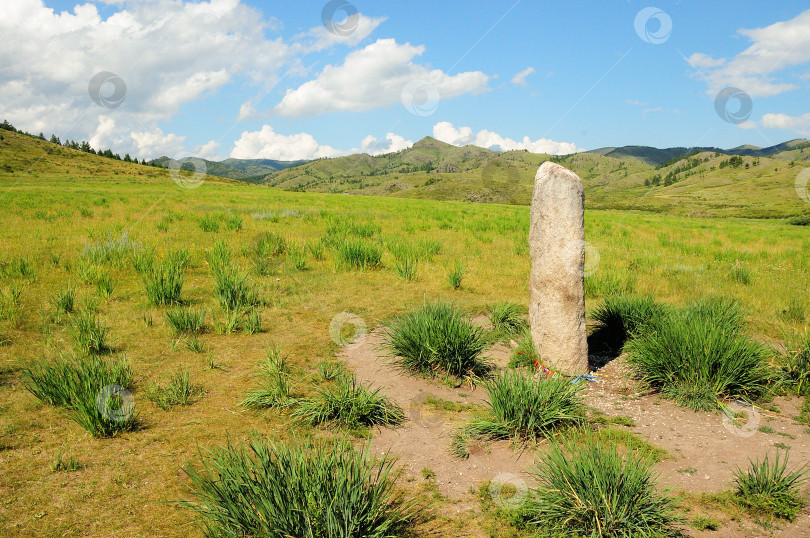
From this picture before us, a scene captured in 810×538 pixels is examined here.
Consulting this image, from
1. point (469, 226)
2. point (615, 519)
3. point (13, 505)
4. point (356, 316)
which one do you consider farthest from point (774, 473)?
point (469, 226)

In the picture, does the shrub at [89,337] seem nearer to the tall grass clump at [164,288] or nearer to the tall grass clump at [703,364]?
the tall grass clump at [164,288]

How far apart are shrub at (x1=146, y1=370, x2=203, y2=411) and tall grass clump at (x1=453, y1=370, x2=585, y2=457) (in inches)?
117

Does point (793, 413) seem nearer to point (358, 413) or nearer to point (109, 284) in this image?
point (358, 413)

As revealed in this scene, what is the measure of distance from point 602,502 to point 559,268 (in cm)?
329

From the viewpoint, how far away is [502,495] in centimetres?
356

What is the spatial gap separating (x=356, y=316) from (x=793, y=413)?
6.25 m

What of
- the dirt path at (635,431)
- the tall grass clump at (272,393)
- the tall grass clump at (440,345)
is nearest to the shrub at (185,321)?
the tall grass clump at (272,393)

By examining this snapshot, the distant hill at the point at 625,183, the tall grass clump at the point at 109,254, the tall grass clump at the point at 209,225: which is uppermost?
the distant hill at the point at 625,183

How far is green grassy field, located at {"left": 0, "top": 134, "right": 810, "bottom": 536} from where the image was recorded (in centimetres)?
355

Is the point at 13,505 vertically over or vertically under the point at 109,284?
under

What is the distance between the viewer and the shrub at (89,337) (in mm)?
5910

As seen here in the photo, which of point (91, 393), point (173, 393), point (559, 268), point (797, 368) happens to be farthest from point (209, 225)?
point (797, 368)

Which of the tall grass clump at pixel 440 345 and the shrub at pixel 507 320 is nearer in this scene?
the tall grass clump at pixel 440 345

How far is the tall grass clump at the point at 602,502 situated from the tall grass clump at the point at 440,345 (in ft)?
8.78
